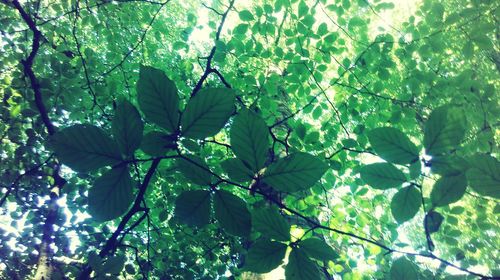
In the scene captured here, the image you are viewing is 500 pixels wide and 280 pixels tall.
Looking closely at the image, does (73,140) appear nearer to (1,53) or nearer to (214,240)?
(214,240)

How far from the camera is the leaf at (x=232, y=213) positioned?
0.62 metres

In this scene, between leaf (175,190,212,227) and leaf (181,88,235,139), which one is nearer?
leaf (181,88,235,139)

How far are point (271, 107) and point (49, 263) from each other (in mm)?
1870

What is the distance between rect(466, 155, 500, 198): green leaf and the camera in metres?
0.59

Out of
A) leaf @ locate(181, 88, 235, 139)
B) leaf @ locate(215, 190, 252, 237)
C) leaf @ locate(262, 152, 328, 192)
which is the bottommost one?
leaf @ locate(215, 190, 252, 237)

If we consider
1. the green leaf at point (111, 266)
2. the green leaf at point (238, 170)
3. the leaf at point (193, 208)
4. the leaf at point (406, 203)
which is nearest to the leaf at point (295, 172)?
the green leaf at point (238, 170)

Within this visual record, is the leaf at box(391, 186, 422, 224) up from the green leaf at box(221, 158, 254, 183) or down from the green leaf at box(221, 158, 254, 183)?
down

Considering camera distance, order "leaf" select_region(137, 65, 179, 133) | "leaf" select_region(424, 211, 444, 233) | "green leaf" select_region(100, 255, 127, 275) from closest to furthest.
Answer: "leaf" select_region(137, 65, 179, 133)
"leaf" select_region(424, 211, 444, 233)
"green leaf" select_region(100, 255, 127, 275)

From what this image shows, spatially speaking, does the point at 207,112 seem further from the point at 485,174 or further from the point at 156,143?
the point at 485,174

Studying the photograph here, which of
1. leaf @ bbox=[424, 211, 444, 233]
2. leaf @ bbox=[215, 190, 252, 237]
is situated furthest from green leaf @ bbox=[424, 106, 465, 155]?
leaf @ bbox=[215, 190, 252, 237]

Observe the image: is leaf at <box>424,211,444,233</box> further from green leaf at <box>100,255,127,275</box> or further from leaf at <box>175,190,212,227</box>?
green leaf at <box>100,255,127,275</box>

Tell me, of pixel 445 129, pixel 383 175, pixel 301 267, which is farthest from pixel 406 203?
pixel 301 267

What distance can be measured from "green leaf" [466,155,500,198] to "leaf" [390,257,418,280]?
23cm

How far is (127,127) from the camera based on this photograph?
1.71 ft
